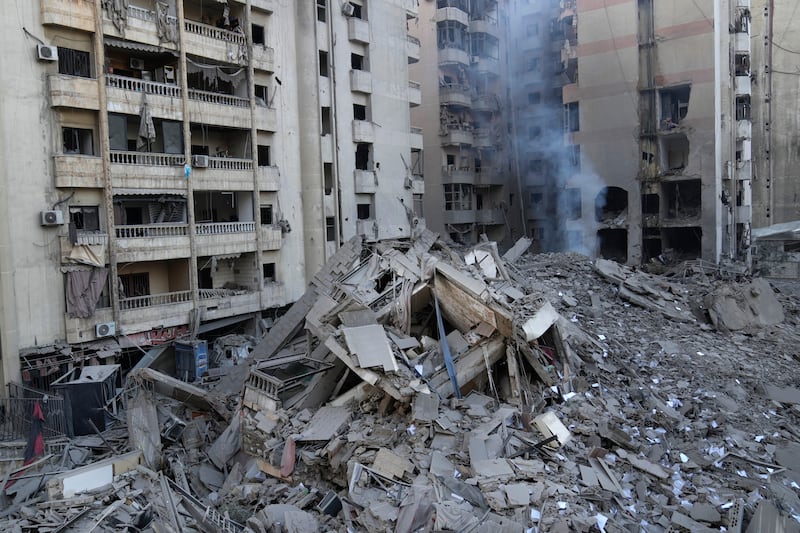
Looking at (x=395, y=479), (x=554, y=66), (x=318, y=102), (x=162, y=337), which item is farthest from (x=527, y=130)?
(x=395, y=479)

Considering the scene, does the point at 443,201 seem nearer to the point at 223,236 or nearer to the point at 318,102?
the point at 318,102

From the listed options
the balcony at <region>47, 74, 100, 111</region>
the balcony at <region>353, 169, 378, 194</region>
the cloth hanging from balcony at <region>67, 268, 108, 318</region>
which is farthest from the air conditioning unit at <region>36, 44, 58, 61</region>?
the balcony at <region>353, 169, 378, 194</region>

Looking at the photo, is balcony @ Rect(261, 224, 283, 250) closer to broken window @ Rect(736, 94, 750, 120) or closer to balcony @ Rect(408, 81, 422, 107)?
balcony @ Rect(408, 81, 422, 107)

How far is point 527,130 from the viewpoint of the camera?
4491 centimetres

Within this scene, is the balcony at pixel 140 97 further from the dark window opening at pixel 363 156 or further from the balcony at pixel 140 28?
the dark window opening at pixel 363 156

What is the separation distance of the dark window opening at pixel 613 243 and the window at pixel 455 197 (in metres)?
8.57

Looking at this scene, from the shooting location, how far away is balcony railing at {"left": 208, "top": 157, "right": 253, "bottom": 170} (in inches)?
958

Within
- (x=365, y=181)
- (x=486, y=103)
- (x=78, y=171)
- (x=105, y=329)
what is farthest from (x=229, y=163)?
(x=486, y=103)

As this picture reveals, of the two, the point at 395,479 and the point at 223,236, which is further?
the point at 223,236

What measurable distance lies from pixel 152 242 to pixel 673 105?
1053 inches

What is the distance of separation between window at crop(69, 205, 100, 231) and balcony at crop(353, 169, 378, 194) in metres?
12.1

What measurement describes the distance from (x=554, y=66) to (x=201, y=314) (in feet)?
100.0

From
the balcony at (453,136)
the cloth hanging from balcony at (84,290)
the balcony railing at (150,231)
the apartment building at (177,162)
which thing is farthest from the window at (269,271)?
the balcony at (453,136)

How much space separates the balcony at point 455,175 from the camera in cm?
4072
